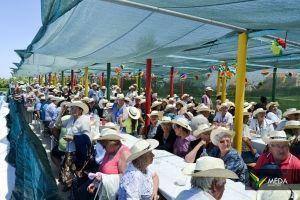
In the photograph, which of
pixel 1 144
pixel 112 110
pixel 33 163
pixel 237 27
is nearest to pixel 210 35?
pixel 237 27

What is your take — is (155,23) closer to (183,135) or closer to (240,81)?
(240,81)

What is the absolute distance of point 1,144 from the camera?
392 inches

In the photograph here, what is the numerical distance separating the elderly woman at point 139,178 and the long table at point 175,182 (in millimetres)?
190

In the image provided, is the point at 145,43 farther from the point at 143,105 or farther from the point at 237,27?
the point at 143,105

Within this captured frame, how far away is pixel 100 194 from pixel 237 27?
2987 millimetres

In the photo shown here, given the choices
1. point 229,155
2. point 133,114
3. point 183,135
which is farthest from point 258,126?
point 229,155

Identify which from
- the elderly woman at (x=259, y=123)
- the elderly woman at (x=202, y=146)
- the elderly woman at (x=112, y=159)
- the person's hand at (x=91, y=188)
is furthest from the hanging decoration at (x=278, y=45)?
the person's hand at (x=91, y=188)

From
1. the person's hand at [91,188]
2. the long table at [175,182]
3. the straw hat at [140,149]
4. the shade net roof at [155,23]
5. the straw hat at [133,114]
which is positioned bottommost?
the person's hand at [91,188]

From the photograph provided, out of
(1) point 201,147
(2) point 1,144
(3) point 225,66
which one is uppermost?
(3) point 225,66

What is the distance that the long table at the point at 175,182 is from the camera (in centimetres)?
331

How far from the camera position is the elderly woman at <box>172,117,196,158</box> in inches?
194

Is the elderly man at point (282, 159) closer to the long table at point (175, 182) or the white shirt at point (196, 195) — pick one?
the long table at point (175, 182)

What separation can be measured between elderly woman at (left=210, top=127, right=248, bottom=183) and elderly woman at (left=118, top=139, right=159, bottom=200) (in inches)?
33.4

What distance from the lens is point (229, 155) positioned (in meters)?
3.85
